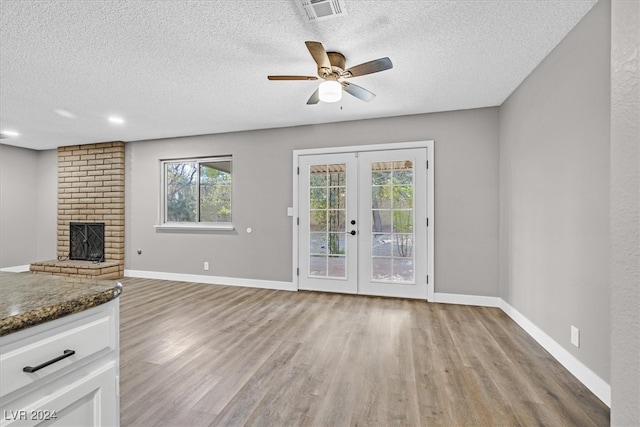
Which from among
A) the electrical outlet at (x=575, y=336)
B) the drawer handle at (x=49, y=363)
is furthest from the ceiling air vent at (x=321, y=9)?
the electrical outlet at (x=575, y=336)

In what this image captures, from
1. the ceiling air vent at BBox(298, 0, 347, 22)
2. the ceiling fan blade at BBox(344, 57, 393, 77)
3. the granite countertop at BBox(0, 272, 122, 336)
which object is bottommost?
the granite countertop at BBox(0, 272, 122, 336)

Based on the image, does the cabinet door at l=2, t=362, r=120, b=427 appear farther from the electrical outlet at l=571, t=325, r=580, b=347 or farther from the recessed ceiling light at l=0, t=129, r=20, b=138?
the recessed ceiling light at l=0, t=129, r=20, b=138

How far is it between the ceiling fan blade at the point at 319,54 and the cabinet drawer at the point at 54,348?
6.43 ft

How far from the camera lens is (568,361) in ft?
7.45

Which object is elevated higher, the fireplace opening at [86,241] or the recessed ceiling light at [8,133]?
the recessed ceiling light at [8,133]

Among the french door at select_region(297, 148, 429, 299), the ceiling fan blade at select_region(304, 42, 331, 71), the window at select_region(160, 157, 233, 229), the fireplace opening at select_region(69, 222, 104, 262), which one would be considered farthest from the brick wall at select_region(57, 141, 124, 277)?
the ceiling fan blade at select_region(304, 42, 331, 71)

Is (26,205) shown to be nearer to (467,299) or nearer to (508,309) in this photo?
(467,299)

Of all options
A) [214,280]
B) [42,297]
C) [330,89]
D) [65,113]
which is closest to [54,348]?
[42,297]

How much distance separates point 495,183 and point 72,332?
13.7 ft

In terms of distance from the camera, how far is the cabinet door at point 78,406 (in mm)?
799

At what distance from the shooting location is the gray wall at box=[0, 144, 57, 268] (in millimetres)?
5797

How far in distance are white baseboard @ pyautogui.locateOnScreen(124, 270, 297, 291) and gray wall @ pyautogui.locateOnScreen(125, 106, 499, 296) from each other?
7cm

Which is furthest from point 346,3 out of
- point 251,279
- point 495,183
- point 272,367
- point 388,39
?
point 251,279

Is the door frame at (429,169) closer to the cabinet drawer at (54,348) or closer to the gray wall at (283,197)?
the gray wall at (283,197)
